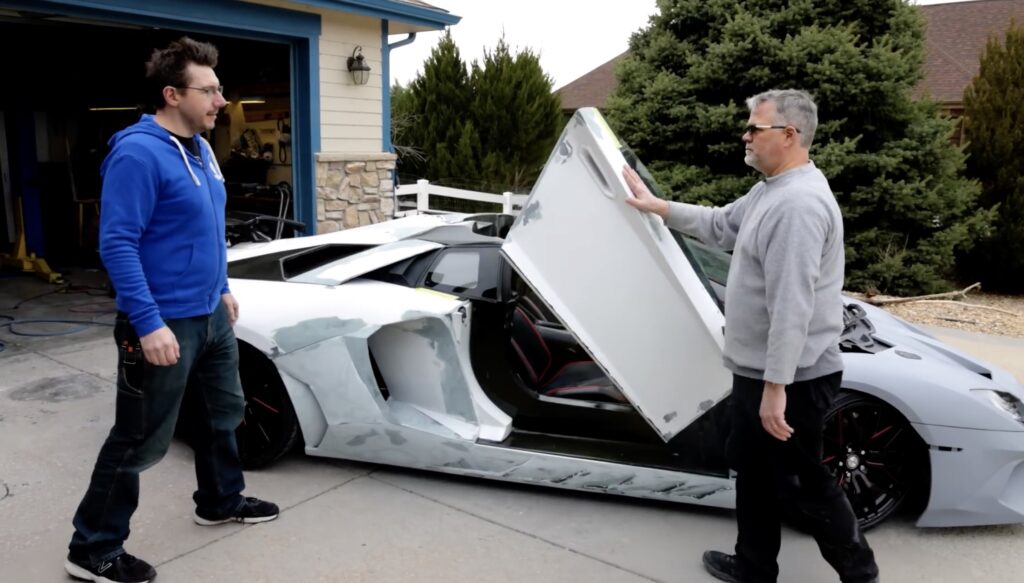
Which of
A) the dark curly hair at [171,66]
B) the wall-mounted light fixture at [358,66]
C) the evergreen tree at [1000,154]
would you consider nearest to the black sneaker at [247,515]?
the dark curly hair at [171,66]

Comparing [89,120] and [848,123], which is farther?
[89,120]

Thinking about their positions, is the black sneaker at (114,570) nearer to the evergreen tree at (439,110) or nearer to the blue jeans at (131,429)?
the blue jeans at (131,429)

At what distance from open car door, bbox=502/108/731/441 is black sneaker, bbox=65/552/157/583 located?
5.68 ft

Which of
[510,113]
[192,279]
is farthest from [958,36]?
[192,279]

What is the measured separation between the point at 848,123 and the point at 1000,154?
264 cm

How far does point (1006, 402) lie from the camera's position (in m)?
3.15

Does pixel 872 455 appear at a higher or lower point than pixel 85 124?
lower

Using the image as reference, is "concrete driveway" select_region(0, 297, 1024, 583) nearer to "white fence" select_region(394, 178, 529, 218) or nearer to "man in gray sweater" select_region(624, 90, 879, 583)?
"man in gray sweater" select_region(624, 90, 879, 583)

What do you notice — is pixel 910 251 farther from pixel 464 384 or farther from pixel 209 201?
pixel 209 201

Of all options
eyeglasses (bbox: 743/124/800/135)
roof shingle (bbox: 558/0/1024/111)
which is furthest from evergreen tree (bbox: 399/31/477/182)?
eyeglasses (bbox: 743/124/800/135)

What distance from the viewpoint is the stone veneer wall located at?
8680 millimetres

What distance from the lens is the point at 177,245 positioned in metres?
2.70

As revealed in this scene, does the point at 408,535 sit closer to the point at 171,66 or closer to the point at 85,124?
the point at 171,66

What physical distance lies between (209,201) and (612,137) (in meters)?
1.54
